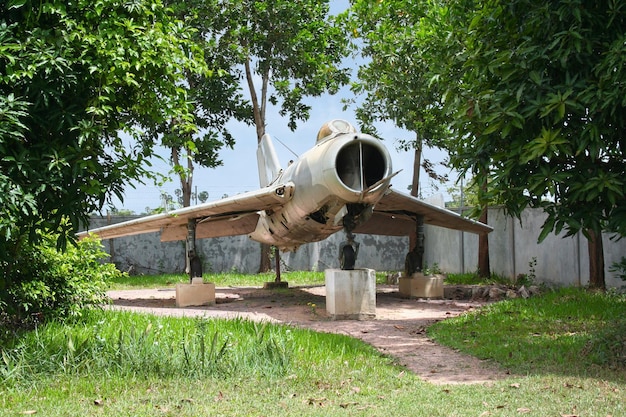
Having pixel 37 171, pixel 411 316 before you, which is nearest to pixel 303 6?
pixel 411 316

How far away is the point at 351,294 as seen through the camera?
11633 millimetres

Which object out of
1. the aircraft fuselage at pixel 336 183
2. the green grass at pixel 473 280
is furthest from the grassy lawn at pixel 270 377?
the green grass at pixel 473 280

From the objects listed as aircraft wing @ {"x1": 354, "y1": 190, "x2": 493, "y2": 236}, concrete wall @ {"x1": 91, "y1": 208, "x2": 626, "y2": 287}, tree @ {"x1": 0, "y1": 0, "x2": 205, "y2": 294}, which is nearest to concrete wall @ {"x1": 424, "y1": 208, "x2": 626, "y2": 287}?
concrete wall @ {"x1": 91, "y1": 208, "x2": 626, "y2": 287}

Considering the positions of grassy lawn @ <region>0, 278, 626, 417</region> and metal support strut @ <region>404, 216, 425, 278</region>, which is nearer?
grassy lawn @ <region>0, 278, 626, 417</region>

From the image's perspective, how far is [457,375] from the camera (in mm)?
7055

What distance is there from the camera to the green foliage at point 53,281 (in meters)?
8.23

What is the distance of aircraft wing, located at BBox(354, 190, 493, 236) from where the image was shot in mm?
15070

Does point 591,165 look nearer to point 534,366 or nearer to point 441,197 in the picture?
point 534,366

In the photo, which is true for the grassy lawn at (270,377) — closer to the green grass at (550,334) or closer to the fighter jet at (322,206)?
the green grass at (550,334)

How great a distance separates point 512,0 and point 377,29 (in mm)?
12099

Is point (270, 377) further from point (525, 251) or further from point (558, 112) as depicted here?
point (525, 251)

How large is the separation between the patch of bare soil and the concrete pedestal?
0.64 feet

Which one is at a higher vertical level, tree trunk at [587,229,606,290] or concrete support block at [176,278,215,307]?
tree trunk at [587,229,606,290]

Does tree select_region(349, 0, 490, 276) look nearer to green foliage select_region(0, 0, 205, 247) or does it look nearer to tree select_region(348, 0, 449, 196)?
tree select_region(348, 0, 449, 196)
